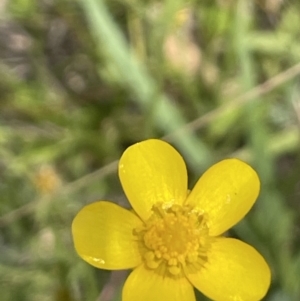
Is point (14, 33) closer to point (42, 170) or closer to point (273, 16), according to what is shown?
point (42, 170)

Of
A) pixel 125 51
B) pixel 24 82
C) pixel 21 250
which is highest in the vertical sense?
pixel 125 51

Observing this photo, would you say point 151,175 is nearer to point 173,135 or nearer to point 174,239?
point 174,239

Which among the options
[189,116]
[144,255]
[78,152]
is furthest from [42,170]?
[144,255]

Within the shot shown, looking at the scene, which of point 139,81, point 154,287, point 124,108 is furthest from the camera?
point 124,108

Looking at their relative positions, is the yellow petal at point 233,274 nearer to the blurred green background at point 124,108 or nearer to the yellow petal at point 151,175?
the yellow petal at point 151,175

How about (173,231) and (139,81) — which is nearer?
(173,231)

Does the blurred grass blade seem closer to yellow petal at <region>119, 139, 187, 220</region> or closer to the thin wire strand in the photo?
the thin wire strand

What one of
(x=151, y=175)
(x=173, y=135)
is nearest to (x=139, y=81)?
(x=173, y=135)

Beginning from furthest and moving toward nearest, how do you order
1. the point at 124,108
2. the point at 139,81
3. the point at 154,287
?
the point at 124,108 → the point at 139,81 → the point at 154,287
